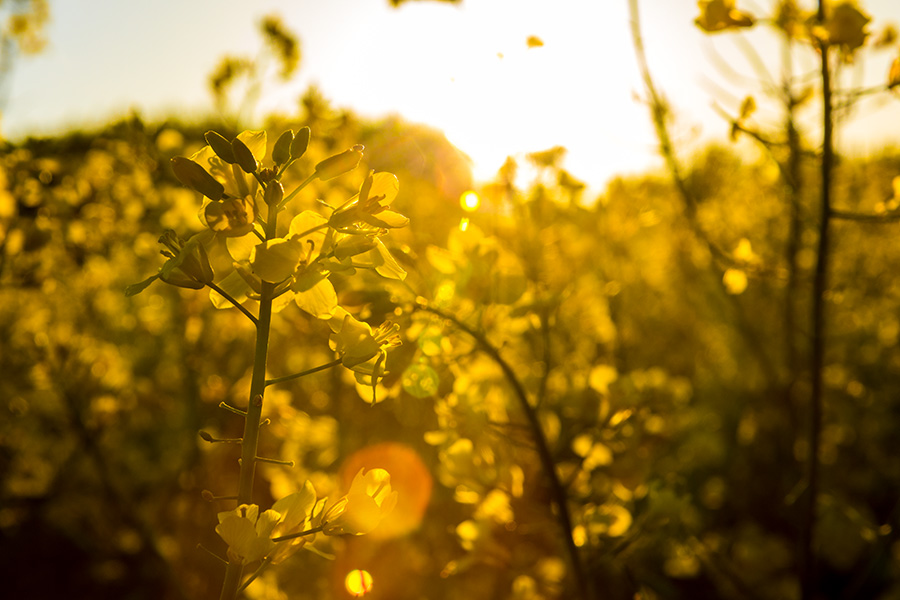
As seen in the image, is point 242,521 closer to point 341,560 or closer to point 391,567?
point 341,560

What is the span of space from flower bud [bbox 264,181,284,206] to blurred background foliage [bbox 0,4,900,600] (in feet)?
0.88

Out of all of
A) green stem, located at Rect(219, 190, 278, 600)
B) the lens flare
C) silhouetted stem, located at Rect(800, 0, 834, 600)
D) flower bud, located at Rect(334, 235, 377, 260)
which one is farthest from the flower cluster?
silhouetted stem, located at Rect(800, 0, 834, 600)

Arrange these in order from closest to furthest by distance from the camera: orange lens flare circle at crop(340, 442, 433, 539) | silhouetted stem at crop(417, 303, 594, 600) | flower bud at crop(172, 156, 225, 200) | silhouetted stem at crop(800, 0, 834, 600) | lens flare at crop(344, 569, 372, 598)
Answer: flower bud at crop(172, 156, 225, 200) → lens flare at crop(344, 569, 372, 598) → silhouetted stem at crop(417, 303, 594, 600) → silhouetted stem at crop(800, 0, 834, 600) → orange lens flare circle at crop(340, 442, 433, 539)

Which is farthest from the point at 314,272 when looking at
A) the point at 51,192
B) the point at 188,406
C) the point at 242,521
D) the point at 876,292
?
the point at 876,292

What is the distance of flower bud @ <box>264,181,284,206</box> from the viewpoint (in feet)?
2.20

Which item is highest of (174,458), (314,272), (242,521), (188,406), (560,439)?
(314,272)

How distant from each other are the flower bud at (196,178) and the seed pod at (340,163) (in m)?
0.11

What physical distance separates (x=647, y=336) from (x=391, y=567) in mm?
2428

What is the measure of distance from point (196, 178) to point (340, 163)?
0.50 feet

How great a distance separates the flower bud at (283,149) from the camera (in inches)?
27.7

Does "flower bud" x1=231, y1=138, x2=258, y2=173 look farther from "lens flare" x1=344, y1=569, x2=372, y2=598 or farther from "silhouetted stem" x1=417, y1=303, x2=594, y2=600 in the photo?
"lens flare" x1=344, y1=569, x2=372, y2=598

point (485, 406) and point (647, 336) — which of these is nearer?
point (485, 406)

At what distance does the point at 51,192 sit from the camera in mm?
2121

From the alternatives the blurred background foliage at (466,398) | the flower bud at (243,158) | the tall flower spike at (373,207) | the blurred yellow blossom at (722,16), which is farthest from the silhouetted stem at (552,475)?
the blurred yellow blossom at (722,16)
